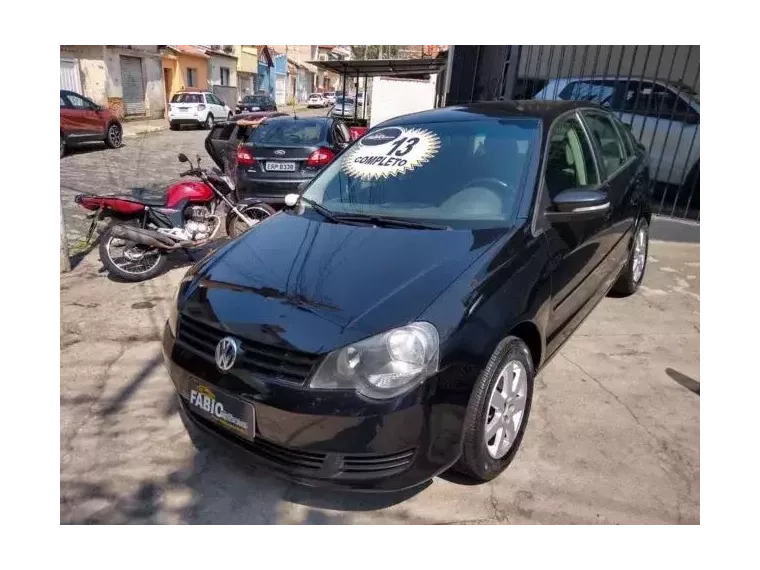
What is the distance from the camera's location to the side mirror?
2.59 meters

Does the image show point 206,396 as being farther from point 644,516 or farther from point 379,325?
point 644,516

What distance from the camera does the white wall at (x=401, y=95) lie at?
1410 centimetres

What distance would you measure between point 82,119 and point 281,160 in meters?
9.33

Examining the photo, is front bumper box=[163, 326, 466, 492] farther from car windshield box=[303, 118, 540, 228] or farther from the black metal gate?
the black metal gate

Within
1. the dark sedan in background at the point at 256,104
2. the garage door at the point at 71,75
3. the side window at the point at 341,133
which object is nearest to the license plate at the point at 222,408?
the side window at the point at 341,133

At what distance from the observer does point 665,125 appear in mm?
6062

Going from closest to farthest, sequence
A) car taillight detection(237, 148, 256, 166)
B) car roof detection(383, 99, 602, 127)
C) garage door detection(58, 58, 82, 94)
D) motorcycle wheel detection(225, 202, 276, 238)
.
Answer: car roof detection(383, 99, 602, 127) < motorcycle wheel detection(225, 202, 276, 238) < car taillight detection(237, 148, 256, 166) < garage door detection(58, 58, 82, 94)

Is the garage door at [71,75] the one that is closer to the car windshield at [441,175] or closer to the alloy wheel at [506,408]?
the car windshield at [441,175]

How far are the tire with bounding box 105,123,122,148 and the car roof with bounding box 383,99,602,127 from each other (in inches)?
503

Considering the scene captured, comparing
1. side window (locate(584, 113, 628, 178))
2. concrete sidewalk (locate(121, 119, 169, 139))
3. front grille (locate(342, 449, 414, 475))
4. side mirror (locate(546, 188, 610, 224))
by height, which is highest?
side window (locate(584, 113, 628, 178))

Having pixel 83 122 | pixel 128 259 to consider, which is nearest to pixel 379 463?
pixel 128 259

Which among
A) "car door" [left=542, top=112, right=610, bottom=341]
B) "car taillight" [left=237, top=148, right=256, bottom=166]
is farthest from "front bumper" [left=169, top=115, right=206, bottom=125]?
"car door" [left=542, top=112, right=610, bottom=341]

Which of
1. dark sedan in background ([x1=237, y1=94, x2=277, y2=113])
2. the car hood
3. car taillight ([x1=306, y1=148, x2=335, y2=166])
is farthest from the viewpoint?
dark sedan in background ([x1=237, y1=94, x2=277, y2=113])
